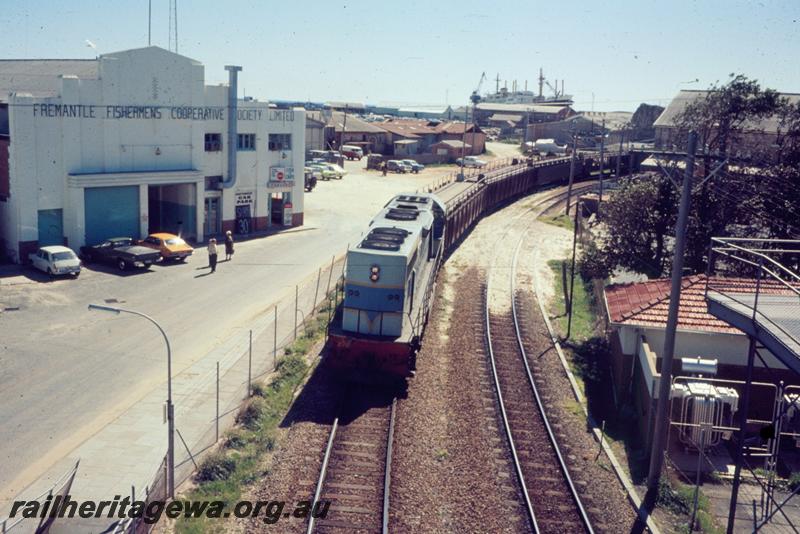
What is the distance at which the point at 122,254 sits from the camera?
3341 centimetres

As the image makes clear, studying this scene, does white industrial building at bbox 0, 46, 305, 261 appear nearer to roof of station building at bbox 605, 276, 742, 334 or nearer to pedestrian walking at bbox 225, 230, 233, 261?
pedestrian walking at bbox 225, 230, 233, 261

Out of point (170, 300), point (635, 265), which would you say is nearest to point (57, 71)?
point (170, 300)

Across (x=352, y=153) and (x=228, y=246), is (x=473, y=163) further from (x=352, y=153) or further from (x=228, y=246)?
(x=228, y=246)

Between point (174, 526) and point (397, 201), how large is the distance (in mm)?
17632

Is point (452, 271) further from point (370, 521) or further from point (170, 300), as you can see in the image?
point (370, 521)

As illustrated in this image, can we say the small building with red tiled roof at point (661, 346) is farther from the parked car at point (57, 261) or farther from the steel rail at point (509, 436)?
→ the parked car at point (57, 261)

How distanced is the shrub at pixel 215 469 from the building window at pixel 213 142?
27509mm

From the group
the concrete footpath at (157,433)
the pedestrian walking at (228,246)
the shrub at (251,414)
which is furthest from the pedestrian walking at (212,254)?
the shrub at (251,414)

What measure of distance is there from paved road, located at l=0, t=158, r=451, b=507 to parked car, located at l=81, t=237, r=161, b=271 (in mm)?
580

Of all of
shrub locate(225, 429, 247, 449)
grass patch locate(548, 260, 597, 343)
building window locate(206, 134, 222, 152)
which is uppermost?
building window locate(206, 134, 222, 152)

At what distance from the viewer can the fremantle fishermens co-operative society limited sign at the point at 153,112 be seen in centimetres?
3334

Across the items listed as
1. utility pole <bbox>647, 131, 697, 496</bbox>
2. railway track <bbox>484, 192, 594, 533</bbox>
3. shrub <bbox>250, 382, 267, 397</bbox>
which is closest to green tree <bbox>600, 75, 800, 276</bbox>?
railway track <bbox>484, 192, 594, 533</bbox>

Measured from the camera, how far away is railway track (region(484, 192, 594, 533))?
14.7 m

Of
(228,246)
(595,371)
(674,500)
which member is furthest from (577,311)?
(228,246)
